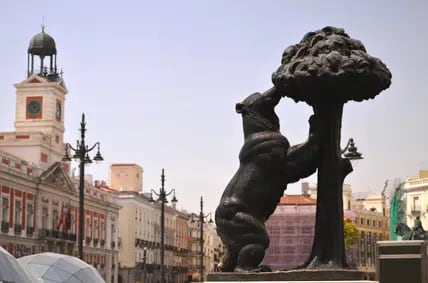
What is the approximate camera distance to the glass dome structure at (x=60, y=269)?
15906 mm

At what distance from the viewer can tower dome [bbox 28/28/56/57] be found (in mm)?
63438

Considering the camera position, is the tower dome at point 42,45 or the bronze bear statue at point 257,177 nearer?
the bronze bear statue at point 257,177

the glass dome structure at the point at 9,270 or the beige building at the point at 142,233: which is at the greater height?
the beige building at the point at 142,233

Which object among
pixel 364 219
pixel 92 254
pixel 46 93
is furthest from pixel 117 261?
pixel 364 219

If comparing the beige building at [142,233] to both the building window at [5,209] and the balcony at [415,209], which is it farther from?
the building window at [5,209]

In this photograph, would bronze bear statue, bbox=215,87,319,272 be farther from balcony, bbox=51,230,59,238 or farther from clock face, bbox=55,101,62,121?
clock face, bbox=55,101,62,121

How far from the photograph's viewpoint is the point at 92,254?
63.9m

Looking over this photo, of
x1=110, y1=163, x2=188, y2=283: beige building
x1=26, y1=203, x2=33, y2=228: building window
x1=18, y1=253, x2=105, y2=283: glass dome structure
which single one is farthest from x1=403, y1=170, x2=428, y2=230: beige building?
x1=18, y1=253, x2=105, y2=283: glass dome structure

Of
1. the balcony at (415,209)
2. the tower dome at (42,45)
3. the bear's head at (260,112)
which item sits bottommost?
the bear's head at (260,112)

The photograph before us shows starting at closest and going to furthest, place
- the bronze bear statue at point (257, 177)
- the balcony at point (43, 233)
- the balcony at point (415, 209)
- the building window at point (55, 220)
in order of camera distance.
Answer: the bronze bear statue at point (257, 177)
the balcony at point (43, 233)
the building window at point (55, 220)
the balcony at point (415, 209)

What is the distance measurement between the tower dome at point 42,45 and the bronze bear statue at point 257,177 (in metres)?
55.4

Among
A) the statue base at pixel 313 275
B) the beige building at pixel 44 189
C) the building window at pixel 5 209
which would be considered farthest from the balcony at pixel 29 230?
the statue base at pixel 313 275

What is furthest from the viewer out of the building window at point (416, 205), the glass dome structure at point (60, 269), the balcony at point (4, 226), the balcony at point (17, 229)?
the building window at point (416, 205)

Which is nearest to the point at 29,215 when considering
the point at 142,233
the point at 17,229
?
the point at 17,229
